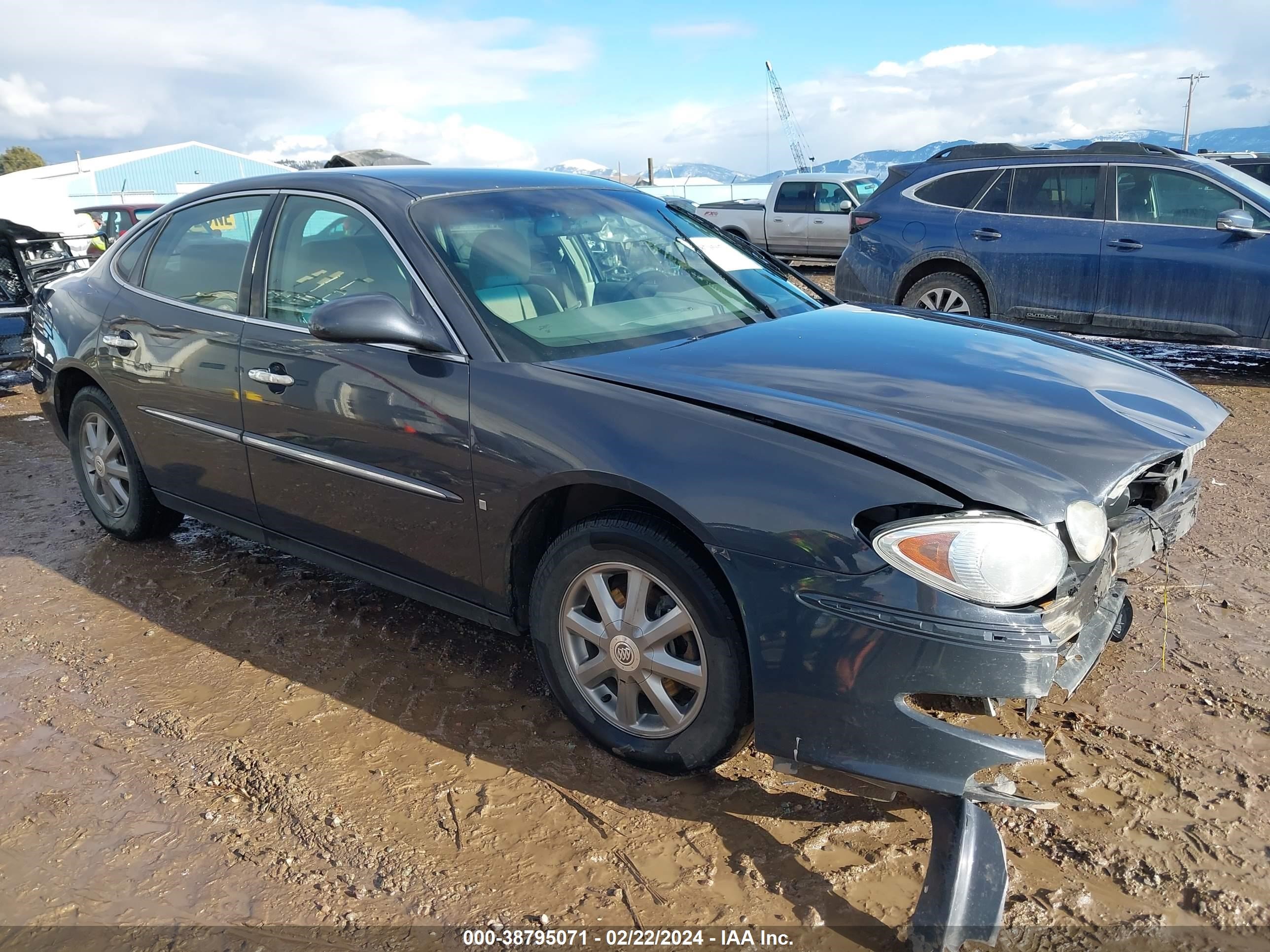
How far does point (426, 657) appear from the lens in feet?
11.5

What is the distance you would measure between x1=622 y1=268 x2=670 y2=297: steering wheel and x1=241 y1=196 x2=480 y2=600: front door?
733 millimetres

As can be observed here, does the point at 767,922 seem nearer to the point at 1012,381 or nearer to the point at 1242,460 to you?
the point at 1012,381

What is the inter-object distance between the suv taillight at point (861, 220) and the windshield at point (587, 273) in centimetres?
494

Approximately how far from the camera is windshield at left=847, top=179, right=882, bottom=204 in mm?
16547

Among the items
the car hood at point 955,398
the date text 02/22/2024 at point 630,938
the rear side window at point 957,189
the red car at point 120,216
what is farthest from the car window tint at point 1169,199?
the red car at point 120,216

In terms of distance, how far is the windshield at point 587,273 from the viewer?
3.04m

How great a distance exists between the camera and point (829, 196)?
1631 centimetres

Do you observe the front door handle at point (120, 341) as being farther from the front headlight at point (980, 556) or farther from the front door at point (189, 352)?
the front headlight at point (980, 556)

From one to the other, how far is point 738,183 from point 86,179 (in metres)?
33.7

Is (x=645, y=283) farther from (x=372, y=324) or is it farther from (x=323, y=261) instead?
(x=323, y=261)

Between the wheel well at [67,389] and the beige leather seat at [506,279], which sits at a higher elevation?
the beige leather seat at [506,279]

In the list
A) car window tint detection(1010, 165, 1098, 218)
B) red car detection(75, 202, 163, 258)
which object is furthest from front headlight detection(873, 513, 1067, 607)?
red car detection(75, 202, 163, 258)

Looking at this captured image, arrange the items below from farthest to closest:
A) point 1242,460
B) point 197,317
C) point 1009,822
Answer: point 1242,460 < point 197,317 < point 1009,822

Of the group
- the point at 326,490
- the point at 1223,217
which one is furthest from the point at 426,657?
the point at 1223,217
